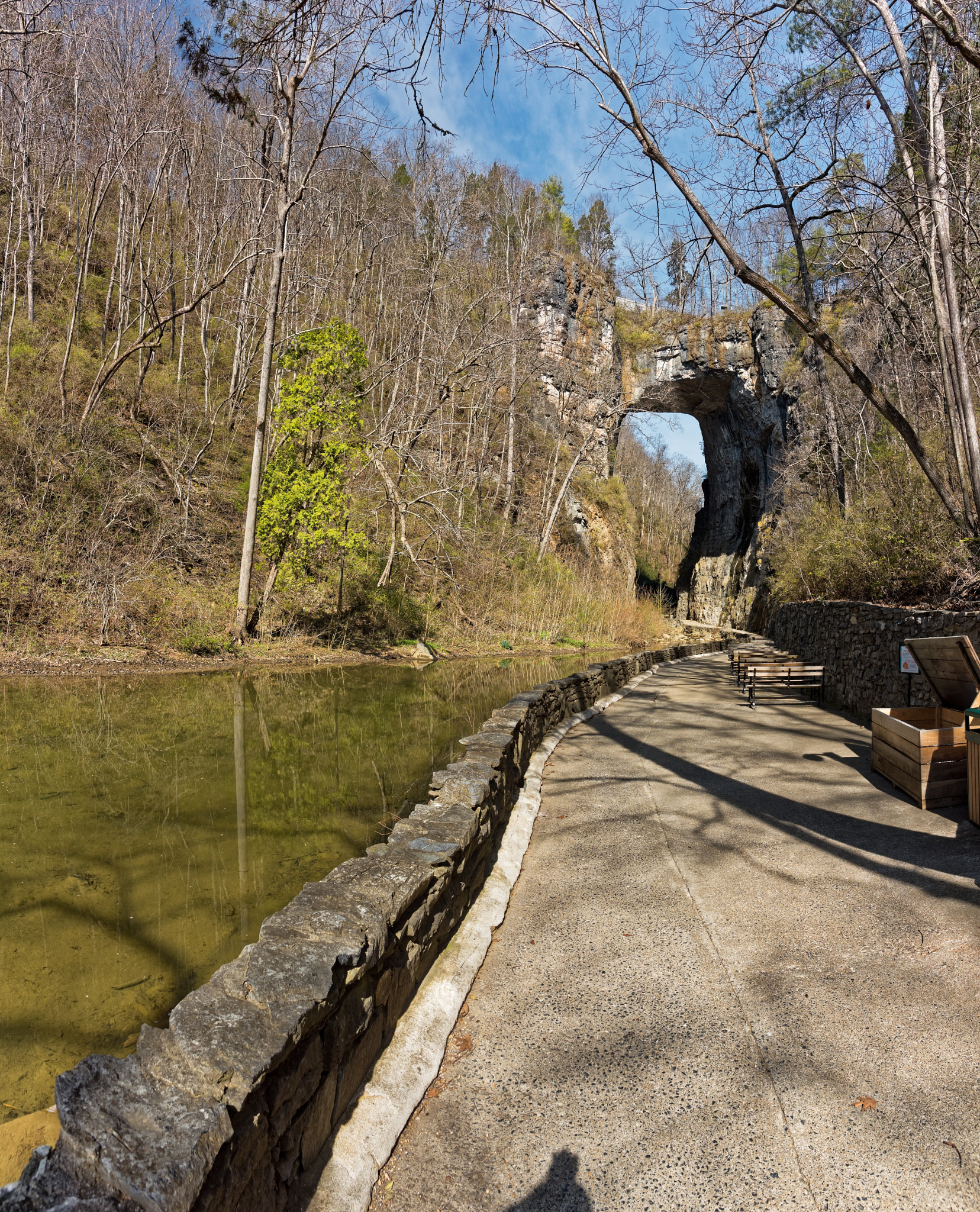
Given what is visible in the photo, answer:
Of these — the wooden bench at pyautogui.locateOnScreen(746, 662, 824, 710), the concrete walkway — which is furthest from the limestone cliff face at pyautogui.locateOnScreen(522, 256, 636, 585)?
the concrete walkway

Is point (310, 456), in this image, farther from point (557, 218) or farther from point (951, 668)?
point (557, 218)

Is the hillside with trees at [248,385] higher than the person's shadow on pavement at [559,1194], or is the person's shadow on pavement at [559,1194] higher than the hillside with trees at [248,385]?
the hillside with trees at [248,385]

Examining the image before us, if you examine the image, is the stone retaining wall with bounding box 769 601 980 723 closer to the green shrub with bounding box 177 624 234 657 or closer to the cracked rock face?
the green shrub with bounding box 177 624 234 657

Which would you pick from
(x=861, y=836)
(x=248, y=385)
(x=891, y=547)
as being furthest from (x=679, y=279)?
(x=248, y=385)

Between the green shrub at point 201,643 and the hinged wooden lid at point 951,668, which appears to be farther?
the green shrub at point 201,643

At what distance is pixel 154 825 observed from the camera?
17.9ft

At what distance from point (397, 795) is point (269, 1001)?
451cm

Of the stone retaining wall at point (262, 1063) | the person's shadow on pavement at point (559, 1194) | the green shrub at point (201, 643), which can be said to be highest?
the stone retaining wall at point (262, 1063)

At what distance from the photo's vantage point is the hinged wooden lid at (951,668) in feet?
17.2

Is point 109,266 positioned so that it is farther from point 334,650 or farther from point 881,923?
point 881,923

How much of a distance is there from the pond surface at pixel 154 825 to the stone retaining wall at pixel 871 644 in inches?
211


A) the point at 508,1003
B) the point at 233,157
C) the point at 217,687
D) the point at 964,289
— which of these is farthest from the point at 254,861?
the point at 233,157

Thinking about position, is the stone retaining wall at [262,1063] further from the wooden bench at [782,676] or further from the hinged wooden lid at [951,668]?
the wooden bench at [782,676]

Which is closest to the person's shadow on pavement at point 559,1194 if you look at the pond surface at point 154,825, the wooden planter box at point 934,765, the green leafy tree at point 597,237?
the pond surface at point 154,825
